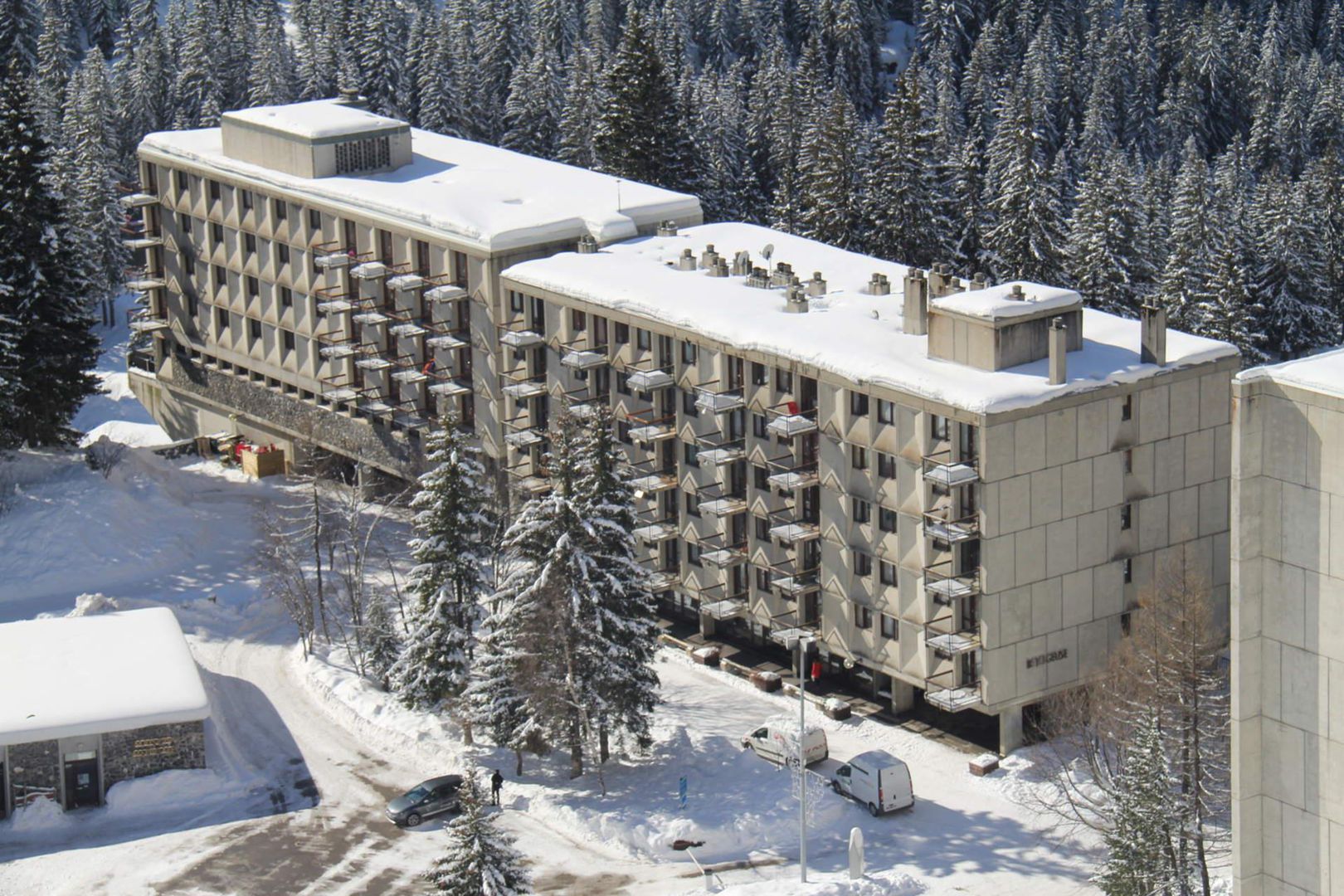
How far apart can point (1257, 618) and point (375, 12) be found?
133 meters

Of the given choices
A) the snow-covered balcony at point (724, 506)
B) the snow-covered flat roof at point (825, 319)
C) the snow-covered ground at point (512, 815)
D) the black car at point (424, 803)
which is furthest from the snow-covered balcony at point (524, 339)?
the black car at point (424, 803)

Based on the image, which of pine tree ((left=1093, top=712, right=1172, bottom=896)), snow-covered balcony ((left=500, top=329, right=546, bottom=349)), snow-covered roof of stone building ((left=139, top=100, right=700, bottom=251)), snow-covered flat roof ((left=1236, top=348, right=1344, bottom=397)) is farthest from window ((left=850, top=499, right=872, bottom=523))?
snow-covered flat roof ((left=1236, top=348, right=1344, bottom=397))

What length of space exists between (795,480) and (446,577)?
1258 centimetres

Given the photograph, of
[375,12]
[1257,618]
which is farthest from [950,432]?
[375,12]

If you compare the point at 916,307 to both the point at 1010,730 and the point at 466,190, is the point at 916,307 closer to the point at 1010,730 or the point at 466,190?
the point at 1010,730

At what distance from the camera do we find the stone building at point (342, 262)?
9162 cm

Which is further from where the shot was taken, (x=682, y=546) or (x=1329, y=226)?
(x=1329, y=226)

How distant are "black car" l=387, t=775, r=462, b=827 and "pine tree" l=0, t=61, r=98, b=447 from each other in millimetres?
35117

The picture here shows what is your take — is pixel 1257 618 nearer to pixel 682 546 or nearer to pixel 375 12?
pixel 682 546

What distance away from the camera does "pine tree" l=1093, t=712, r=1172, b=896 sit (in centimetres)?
6012

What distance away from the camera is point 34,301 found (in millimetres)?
97188

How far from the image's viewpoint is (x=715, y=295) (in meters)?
81.8

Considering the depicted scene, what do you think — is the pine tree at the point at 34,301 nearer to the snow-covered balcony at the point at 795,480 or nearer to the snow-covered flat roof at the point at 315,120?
the snow-covered flat roof at the point at 315,120

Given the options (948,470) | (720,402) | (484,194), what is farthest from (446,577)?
(484,194)
